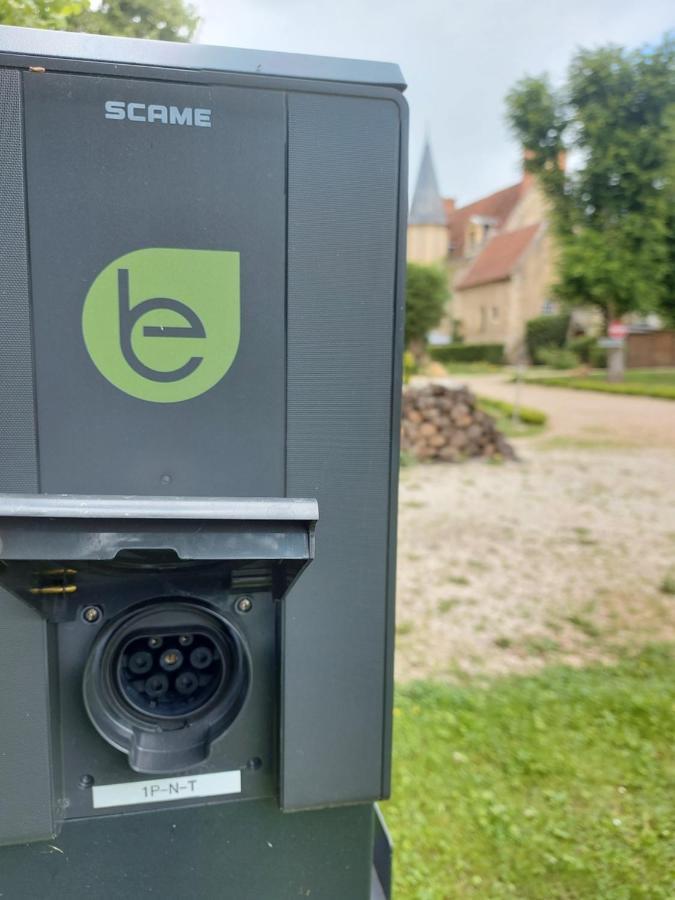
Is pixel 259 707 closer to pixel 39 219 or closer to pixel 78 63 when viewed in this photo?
pixel 39 219

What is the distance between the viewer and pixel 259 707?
1238 mm

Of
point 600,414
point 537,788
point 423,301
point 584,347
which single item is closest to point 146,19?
point 537,788

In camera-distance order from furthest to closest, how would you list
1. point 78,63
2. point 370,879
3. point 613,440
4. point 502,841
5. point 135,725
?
point 613,440 → point 502,841 → point 370,879 → point 135,725 → point 78,63

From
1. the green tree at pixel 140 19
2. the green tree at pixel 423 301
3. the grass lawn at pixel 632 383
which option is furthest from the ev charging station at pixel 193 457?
the green tree at pixel 423 301

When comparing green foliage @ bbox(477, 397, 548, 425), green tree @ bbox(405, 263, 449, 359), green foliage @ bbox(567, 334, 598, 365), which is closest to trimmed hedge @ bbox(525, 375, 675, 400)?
green tree @ bbox(405, 263, 449, 359)

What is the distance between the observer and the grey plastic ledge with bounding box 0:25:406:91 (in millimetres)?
1027

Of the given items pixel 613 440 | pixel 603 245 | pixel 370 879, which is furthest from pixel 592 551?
pixel 603 245

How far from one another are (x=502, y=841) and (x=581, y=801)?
365mm

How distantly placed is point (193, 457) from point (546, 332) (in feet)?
107

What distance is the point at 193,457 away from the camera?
1.12m

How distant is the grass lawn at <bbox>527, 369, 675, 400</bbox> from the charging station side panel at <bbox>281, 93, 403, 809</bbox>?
17900mm

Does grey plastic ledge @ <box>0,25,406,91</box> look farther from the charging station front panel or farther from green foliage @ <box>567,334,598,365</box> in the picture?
green foliage @ <box>567,334,598,365</box>

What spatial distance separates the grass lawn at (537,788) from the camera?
6.93ft

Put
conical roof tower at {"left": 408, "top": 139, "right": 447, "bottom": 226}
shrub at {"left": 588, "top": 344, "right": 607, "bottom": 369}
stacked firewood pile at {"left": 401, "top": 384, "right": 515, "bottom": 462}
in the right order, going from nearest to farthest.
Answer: stacked firewood pile at {"left": 401, "top": 384, "right": 515, "bottom": 462}, shrub at {"left": 588, "top": 344, "right": 607, "bottom": 369}, conical roof tower at {"left": 408, "top": 139, "right": 447, "bottom": 226}
